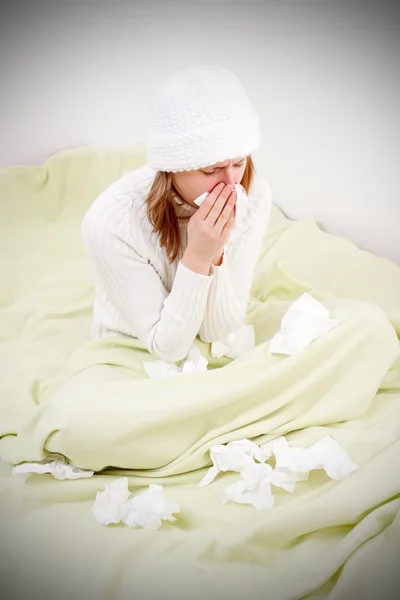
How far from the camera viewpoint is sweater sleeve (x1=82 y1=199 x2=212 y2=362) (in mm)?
875

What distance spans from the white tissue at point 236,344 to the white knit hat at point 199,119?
30cm

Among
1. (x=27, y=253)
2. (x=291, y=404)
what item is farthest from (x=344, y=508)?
(x=27, y=253)

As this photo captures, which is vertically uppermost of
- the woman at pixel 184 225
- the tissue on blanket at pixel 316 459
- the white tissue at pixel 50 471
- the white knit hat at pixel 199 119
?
the white knit hat at pixel 199 119

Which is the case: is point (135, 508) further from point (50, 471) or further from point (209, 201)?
point (209, 201)

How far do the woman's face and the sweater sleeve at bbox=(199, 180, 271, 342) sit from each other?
0.12m

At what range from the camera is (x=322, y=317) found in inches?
37.0

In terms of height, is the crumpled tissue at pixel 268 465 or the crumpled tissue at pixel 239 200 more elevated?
the crumpled tissue at pixel 239 200

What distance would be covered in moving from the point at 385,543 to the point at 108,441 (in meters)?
0.34

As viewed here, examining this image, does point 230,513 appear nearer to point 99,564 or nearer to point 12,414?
point 99,564

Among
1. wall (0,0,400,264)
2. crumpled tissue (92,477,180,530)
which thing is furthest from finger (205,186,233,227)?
wall (0,0,400,264)

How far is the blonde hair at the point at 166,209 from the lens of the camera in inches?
34.3

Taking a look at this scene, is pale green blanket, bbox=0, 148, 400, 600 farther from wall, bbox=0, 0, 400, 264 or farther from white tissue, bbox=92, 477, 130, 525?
wall, bbox=0, 0, 400, 264

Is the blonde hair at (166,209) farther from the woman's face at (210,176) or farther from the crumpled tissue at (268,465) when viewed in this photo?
the crumpled tissue at (268,465)

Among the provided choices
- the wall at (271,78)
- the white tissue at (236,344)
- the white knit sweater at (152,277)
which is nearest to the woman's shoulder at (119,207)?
the white knit sweater at (152,277)
